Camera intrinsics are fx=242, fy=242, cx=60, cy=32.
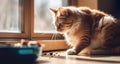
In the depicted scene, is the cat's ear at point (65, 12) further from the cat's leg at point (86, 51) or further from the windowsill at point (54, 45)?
the windowsill at point (54, 45)

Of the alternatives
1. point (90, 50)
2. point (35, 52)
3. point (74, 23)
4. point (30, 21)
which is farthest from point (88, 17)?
point (35, 52)

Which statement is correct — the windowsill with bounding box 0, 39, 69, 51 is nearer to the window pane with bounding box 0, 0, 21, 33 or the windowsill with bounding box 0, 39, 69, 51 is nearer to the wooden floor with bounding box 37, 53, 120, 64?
the window pane with bounding box 0, 0, 21, 33

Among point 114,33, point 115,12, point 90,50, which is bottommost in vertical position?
point 90,50

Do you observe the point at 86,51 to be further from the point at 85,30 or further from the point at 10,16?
the point at 10,16

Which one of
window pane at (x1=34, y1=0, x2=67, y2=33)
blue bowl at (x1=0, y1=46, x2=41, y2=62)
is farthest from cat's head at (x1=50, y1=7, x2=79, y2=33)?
blue bowl at (x1=0, y1=46, x2=41, y2=62)

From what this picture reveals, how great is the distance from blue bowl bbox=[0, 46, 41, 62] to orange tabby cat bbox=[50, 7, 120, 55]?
56 cm

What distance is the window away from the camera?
5.38ft

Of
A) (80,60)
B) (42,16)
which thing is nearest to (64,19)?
(80,60)

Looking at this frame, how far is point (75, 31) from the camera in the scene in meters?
1.44

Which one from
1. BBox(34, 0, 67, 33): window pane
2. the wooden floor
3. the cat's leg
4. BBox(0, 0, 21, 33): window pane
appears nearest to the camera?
the wooden floor

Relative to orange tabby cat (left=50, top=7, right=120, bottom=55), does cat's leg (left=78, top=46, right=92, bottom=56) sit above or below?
below

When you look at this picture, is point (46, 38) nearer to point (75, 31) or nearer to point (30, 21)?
point (30, 21)

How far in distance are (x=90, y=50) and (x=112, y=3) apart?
0.77 meters

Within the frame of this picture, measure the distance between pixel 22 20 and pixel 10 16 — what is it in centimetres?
9
